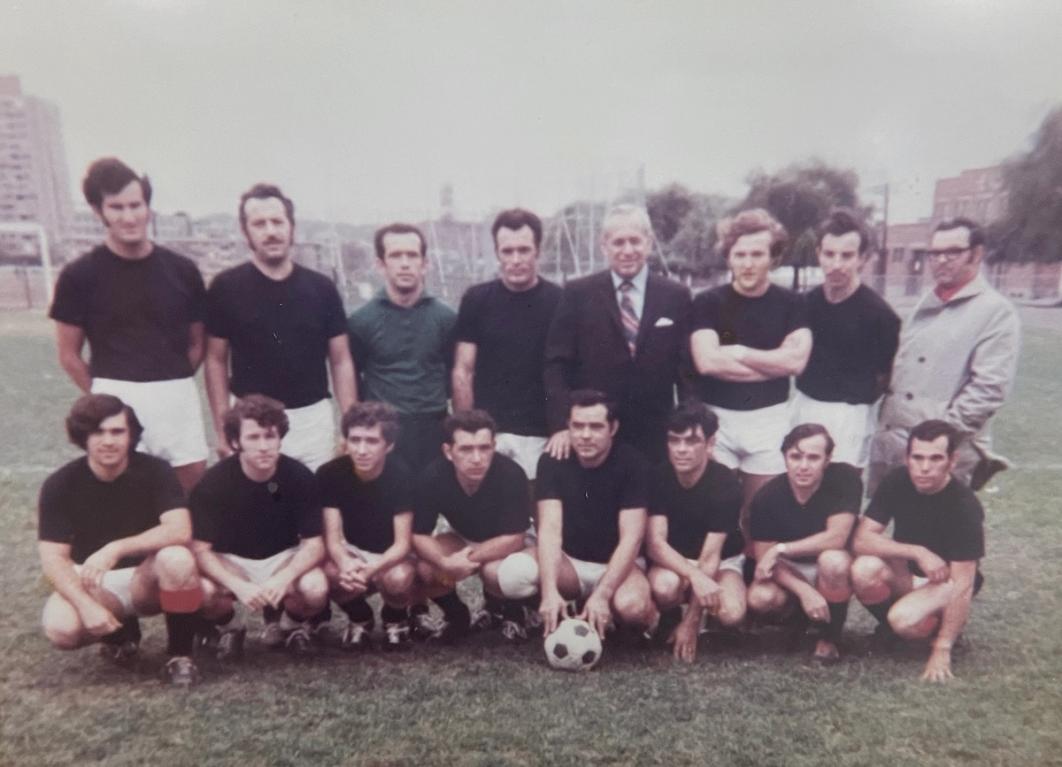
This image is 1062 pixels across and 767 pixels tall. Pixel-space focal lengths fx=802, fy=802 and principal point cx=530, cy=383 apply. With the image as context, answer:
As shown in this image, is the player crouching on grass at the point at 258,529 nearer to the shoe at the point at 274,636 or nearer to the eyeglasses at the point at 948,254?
the shoe at the point at 274,636

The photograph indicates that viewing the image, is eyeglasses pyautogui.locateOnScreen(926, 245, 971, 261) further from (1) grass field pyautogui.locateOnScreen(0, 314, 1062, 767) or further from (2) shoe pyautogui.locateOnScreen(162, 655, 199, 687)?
(2) shoe pyautogui.locateOnScreen(162, 655, 199, 687)

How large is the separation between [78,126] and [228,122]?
46 centimetres

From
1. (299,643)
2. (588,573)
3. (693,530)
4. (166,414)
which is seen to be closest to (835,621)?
(693,530)

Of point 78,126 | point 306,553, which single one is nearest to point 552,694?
point 306,553

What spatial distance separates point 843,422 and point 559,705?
1406 mm

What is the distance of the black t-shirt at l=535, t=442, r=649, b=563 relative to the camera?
2.90 metres

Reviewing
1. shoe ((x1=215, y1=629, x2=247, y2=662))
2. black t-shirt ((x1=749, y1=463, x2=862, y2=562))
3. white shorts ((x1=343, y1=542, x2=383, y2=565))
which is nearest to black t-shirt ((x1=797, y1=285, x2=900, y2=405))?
black t-shirt ((x1=749, y1=463, x2=862, y2=562))

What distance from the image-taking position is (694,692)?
2.62 m

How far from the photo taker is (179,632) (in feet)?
8.92

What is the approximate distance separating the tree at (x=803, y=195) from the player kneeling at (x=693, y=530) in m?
0.71

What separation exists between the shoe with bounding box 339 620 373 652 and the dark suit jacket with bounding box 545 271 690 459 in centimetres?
103

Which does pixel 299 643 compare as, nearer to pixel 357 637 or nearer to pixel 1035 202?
pixel 357 637

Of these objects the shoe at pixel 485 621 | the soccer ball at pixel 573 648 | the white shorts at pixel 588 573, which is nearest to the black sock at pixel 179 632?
the shoe at pixel 485 621

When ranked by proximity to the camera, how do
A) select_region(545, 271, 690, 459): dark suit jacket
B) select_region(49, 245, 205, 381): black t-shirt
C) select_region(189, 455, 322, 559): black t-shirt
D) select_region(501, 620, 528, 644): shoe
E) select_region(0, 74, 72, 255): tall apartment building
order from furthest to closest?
select_region(501, 620, 528, 644): shoe → select_region(545, 271, 690, 459): dark suit jacket → select_region(189, 455, 322, 559): black t-shirt → select_region(49, 245, 205, 381): black t-shirt → select_region(0, 74, 72, 255): tall apartment building
